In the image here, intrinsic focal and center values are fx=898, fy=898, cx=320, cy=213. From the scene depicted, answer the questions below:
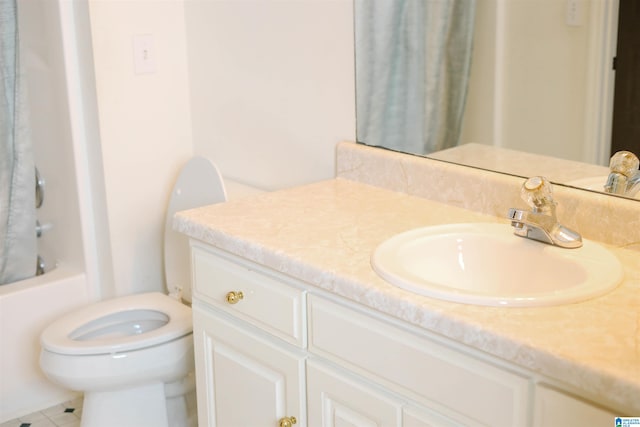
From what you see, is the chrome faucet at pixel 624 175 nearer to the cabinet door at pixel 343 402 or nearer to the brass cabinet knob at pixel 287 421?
the cabinet door at pixel 343 402

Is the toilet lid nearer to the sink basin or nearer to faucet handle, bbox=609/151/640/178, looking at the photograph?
the sink basin

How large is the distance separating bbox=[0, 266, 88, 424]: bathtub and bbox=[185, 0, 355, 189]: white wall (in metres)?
0.59

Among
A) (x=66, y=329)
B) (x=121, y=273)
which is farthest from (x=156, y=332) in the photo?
(x=121, y=273)

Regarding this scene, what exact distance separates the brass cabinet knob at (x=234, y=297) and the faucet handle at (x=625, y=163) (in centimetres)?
78

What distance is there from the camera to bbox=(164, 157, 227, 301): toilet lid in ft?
8.38

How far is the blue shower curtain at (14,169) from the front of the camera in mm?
2629

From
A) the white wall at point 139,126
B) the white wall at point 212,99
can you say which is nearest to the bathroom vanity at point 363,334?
the white wall at point 212,99

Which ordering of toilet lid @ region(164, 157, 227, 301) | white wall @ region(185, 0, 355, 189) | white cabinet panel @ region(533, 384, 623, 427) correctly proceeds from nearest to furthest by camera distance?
white cabinet panel @ region(533, 384, 623, 427) < white wall @ region(185, 0, 355, 189) < toilet lid @ region(164, 157, 227, 301)

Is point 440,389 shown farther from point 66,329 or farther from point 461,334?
point 66,329

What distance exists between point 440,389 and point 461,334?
124 mm

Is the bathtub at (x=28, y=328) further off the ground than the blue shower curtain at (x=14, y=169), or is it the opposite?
the blue shower curtain at (x=14, y=169)

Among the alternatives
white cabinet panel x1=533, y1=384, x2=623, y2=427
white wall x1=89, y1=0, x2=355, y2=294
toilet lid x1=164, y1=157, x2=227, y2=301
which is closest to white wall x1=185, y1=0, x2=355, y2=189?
white wall x1=89, y1=0, x2=355, y2=294

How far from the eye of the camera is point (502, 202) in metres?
1.88

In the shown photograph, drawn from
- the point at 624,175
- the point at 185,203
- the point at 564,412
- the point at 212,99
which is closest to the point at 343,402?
the point at 564,412
